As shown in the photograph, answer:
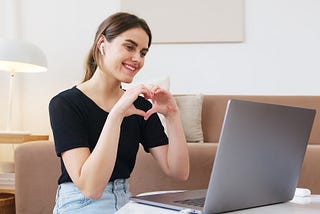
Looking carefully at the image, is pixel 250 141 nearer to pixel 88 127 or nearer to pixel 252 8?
pixel 88 127

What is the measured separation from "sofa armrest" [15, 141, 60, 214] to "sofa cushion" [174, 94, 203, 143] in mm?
877

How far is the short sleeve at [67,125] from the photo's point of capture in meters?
1.12

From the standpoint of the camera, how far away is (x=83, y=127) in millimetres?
1176

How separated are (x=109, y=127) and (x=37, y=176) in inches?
38.3

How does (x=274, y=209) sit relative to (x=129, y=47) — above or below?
below

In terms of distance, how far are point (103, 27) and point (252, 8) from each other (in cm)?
194

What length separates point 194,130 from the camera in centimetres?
251

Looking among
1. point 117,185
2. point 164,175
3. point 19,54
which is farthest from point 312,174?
point 19,54

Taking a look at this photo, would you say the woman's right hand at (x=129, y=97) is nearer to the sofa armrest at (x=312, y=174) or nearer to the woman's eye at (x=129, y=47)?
the woman's eye at (x=129, y=47)

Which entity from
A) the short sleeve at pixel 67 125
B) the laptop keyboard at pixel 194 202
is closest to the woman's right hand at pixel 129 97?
the short sleeve at pixel 67 125

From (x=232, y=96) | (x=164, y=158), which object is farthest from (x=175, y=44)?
(x=164, y=158)

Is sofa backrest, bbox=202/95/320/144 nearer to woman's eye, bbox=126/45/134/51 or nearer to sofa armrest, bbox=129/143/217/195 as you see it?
sofa armrest, bbox=129/143/217/195

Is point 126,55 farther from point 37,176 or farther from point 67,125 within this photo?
point 37,176

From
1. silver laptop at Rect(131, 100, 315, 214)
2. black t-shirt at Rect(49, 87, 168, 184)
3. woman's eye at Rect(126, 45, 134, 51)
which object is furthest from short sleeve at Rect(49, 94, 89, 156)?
silver laptop at Rect(131, 100, 315, 214)
